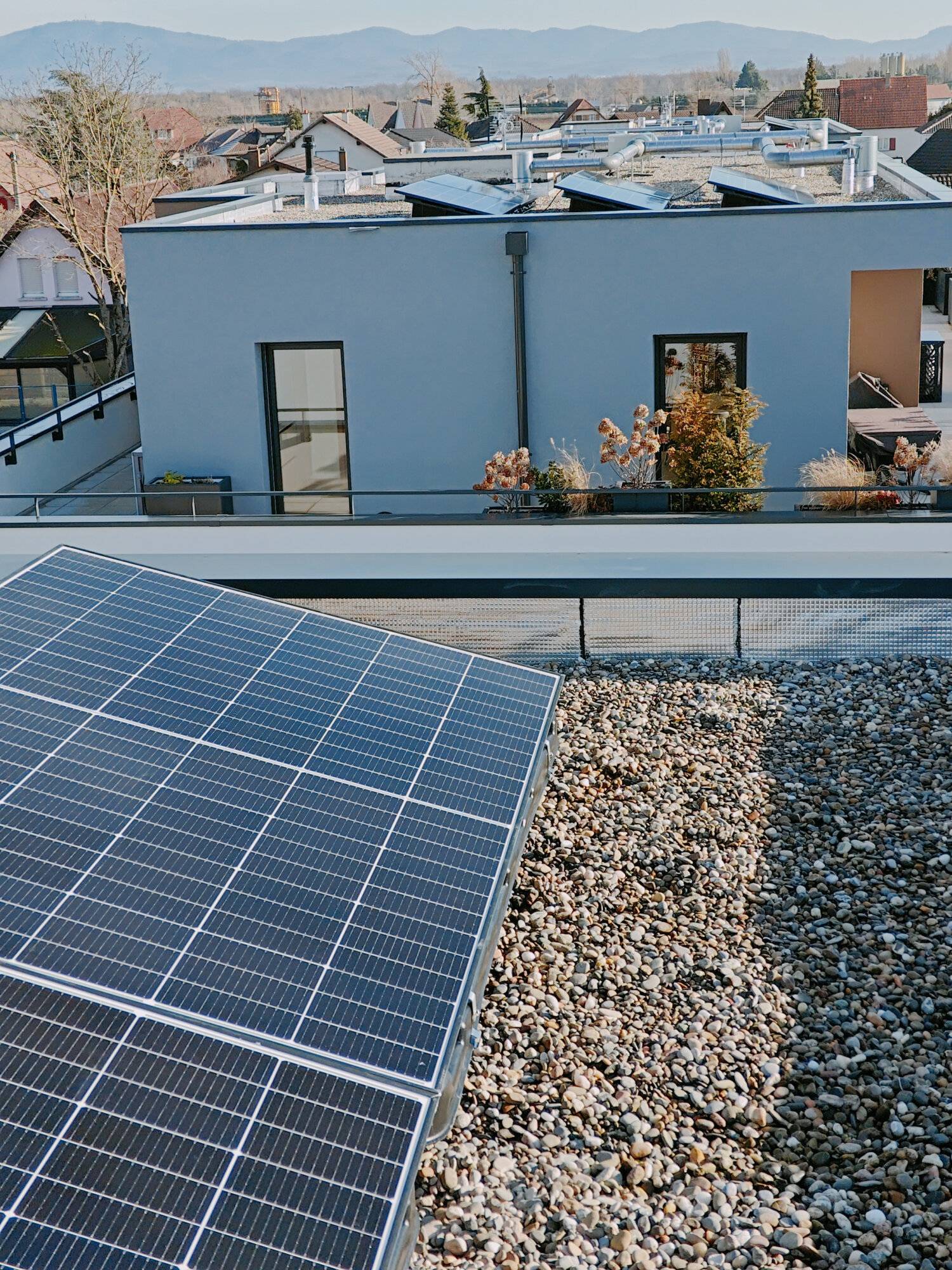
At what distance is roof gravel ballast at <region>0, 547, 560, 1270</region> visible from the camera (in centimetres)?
443

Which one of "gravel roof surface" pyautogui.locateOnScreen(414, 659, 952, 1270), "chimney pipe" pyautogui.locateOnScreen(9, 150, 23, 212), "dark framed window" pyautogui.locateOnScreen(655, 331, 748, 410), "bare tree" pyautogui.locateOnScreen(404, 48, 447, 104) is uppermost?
"bare tree" pyautogui.locateOnScreen(404, 48, 447, 104)

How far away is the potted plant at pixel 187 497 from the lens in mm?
16156

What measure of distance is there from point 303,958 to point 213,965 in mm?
400

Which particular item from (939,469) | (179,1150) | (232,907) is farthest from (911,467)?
(179,1150)

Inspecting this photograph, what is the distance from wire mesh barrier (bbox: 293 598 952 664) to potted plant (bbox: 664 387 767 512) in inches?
86.6

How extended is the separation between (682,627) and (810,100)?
245 ft

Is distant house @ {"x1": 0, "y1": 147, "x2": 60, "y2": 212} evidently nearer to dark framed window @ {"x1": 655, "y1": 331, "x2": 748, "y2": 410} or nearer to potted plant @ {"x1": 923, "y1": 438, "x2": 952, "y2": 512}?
dark framed window @ {"x1": 655, "y1": 331, "x2": 748, "y2": 410}

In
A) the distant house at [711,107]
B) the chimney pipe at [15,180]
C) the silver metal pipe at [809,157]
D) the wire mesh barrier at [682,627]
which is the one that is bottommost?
the wire mesh barrier at [682,627]

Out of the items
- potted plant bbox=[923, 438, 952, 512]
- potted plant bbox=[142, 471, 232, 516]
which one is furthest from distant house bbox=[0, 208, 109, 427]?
potted plant bbox=[923, 438, 952, 512]

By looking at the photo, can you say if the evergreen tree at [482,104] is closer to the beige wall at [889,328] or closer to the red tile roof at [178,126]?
the red tile roof at [178,126]

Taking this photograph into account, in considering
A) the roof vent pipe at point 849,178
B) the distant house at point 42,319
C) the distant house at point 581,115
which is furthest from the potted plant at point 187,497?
the distant house at point 581,115

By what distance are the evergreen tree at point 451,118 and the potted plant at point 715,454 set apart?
214ft

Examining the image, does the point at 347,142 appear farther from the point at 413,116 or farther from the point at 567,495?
the point at 567,495

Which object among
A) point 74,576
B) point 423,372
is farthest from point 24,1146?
point 423,372
